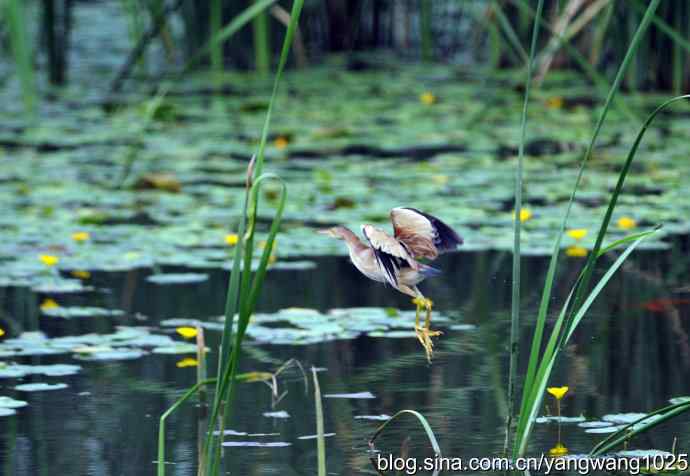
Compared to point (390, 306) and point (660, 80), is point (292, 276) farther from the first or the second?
point (660, 80)

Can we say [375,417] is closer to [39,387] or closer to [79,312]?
[39,387]

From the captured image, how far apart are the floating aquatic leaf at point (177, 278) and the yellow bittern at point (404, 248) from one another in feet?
6.36

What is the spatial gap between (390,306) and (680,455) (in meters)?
1.47

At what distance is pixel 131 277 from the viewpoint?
4.24 meters

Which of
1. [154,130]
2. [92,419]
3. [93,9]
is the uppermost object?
[93,9]

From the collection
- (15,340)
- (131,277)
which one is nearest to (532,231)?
(131,277)

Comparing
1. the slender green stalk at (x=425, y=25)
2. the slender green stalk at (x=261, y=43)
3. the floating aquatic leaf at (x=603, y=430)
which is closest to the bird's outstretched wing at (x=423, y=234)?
the floating aquatic leaf at (x=603, y=430)

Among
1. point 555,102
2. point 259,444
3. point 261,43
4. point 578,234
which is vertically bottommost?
point 259,444

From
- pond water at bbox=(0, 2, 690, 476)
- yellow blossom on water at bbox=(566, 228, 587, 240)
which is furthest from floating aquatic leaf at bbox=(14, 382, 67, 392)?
yellow blossom on water at bbox=(566, 228, 587, 240)

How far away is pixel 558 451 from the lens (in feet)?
8.55

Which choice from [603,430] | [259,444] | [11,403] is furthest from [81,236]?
[603,430]

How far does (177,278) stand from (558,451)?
1837 mm

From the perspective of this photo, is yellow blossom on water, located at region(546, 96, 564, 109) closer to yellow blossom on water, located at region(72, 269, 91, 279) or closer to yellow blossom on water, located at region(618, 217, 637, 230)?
yellow blossom on water, located at region(618, 217, 637, 230)

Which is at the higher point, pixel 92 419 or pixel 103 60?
pixel 103 60
